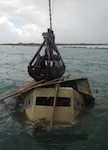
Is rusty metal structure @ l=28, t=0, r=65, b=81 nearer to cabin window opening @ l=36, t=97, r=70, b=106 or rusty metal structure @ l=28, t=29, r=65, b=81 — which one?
rusty metal structure @ l=28, t=29, r=65, b=81

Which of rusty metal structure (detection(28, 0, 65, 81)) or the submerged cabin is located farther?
rusty metal structure (detection(28, 0, 65, 81))

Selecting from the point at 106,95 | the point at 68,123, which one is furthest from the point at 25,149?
the point at 106,95

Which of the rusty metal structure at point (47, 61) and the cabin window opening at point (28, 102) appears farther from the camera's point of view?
Result: the rusty metal structure at point (47, 61)

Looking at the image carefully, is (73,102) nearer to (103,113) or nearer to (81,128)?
(81,128)

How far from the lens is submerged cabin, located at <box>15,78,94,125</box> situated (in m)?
17.5

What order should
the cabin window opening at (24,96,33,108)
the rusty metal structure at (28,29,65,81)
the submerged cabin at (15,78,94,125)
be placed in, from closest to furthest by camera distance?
the submerged cabin at (15,78,94,125) < the cabin window opening at (24,96,33,108) < the rusty metal structure at (28,29,65,81)

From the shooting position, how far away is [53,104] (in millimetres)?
17609

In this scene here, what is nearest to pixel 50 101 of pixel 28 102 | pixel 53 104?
pixel 53 104

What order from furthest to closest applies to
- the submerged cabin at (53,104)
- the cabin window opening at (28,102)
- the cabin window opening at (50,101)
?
the cabin window opening at (28,102)
the cabin window opening at (50,101)
the submerged cabin at (53,104)

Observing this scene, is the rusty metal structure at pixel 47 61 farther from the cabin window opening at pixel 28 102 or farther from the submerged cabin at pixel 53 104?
the cabin window opening at pixel 28 102

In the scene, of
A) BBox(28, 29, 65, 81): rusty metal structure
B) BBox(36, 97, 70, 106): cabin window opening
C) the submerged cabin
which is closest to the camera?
the submerged cabin

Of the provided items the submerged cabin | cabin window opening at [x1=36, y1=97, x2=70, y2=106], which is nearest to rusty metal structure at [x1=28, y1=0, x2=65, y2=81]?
the submerged cabin

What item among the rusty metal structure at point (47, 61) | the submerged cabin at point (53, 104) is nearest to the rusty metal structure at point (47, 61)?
the rusty metal structure at point (47, 61)

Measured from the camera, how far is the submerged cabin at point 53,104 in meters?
17.5
